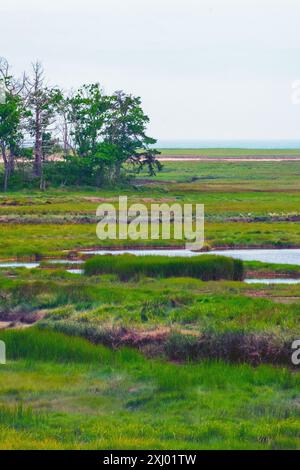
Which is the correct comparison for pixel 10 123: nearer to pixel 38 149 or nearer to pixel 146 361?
pixel 38 149

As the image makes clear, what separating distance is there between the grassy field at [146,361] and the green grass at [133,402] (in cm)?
2

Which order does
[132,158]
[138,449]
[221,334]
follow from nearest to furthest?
1. [138,449]
2. [221,334]
3. [132,158]

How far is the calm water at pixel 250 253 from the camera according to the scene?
1564 inches

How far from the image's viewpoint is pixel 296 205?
6606cm

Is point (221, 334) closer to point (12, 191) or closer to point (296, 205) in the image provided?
point (296, 205)

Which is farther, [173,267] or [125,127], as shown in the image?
[125,127]

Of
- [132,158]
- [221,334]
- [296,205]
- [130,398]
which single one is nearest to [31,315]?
[221,334]

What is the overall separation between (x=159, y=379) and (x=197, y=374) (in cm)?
78

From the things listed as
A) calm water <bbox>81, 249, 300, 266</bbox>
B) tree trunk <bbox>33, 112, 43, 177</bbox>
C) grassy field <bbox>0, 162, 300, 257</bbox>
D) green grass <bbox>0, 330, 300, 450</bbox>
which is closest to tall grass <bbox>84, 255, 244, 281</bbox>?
calm water <bbox>81, 249, 300, 266</bbox>

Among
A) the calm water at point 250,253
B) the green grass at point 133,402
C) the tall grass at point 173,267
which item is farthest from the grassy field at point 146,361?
Answer: the calm water at point 250,253

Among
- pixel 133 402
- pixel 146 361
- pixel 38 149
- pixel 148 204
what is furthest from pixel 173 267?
pixel 38 149

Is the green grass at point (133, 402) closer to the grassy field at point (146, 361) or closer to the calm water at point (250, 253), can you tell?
the grassy field at point (146, 361)

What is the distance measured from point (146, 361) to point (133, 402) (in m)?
2.53

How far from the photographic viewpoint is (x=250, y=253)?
42.7 m
